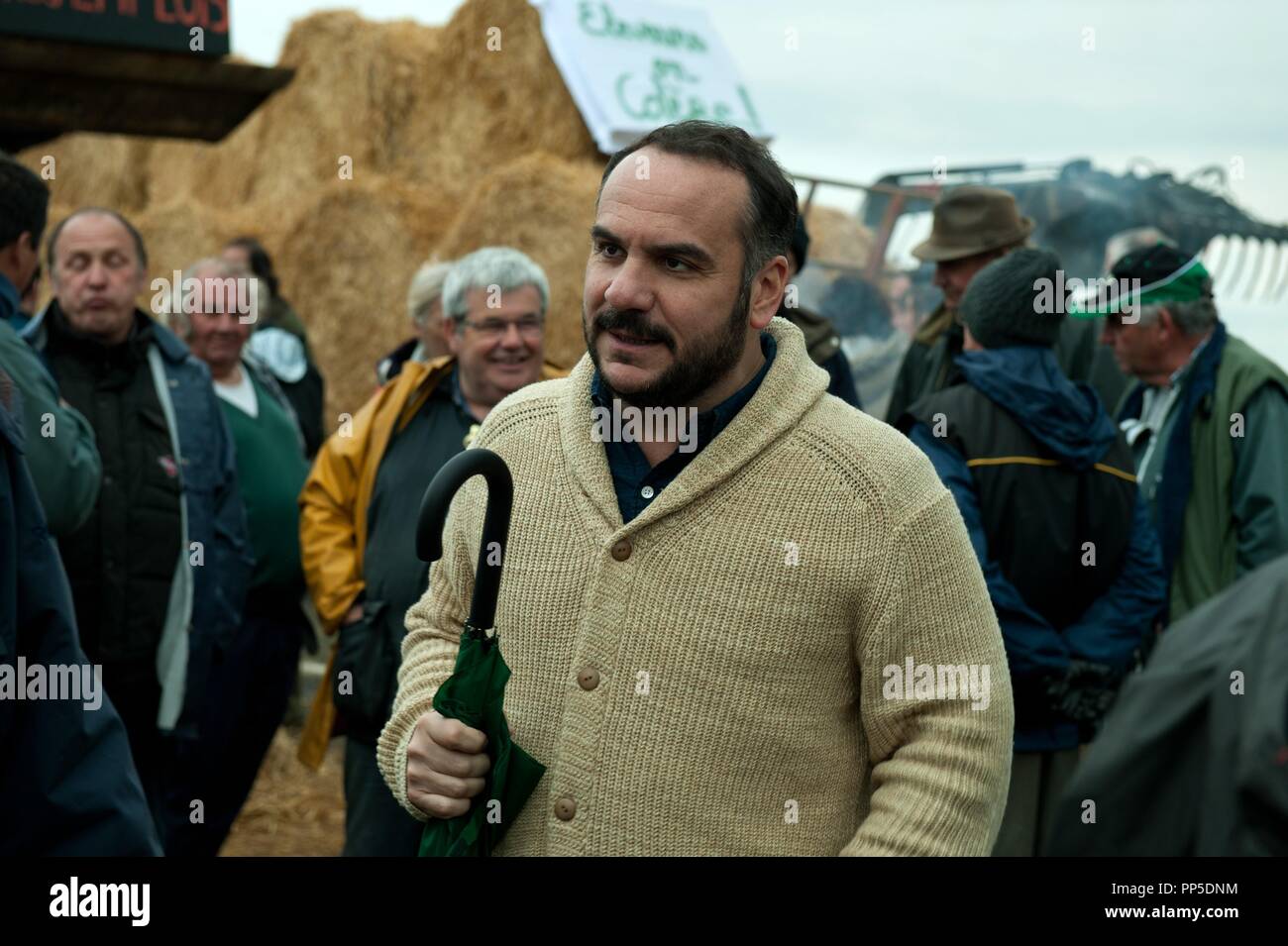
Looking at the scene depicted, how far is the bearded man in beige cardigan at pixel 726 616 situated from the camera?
2.38 metres

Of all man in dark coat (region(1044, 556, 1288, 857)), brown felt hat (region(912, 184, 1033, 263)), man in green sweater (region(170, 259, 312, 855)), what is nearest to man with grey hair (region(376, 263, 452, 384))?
man in green sweater (region(170, 259, 312, 855))

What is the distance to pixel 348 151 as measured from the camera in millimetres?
14492

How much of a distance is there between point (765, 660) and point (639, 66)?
33.1 feet

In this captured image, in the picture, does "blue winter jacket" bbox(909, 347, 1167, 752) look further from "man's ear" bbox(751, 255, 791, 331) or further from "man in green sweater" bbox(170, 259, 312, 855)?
"man in green sweater" bbox(170, 259, 312, 855)

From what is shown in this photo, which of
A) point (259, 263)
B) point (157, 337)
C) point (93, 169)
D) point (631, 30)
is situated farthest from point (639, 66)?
point (93, 169)

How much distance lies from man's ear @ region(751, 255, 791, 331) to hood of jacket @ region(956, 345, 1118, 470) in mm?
1734

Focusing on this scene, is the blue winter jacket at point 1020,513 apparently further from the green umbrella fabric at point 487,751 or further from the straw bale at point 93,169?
the straw bale at point 93,169

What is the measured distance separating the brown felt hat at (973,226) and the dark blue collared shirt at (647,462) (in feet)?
10.6

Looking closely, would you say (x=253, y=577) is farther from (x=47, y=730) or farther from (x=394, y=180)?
(x=394, y=180)

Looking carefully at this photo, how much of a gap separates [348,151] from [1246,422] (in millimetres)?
11017

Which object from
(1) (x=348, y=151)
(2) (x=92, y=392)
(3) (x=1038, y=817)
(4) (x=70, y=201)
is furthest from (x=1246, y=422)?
(4) (x=70, y=201)

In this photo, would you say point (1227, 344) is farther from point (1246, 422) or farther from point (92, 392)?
point (92, 392)

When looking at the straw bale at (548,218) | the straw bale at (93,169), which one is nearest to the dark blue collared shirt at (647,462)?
the straw bale at (548,218)

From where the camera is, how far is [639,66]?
11.9 metres
